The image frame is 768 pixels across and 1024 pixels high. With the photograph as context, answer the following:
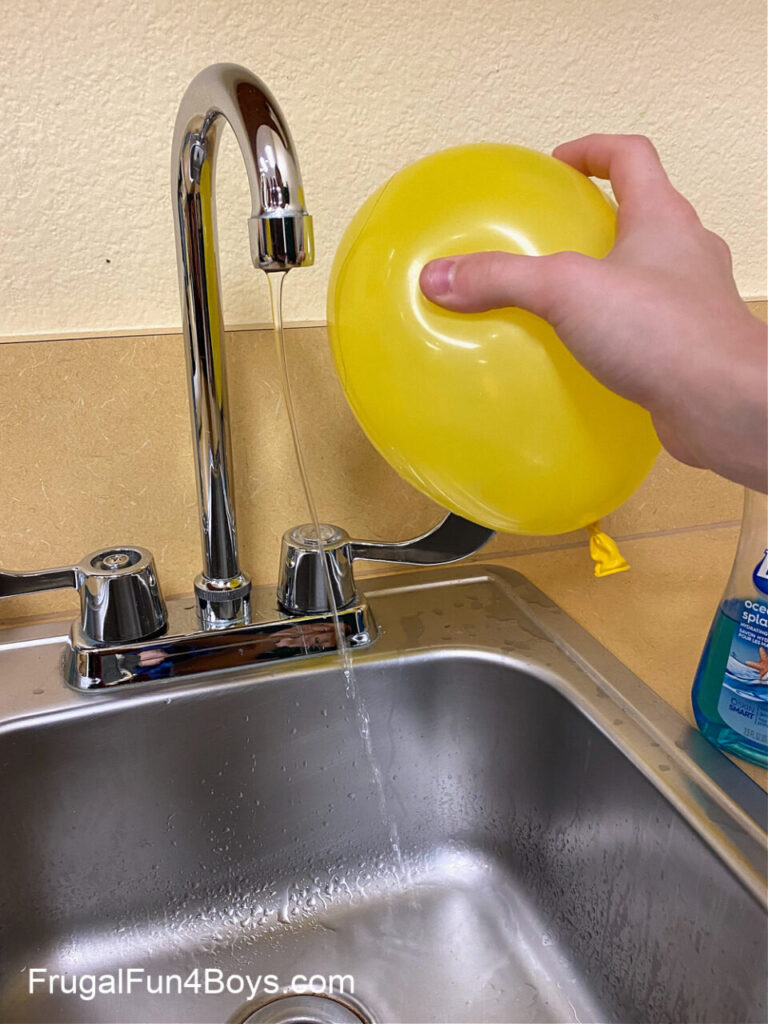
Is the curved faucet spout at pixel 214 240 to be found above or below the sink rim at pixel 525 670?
above

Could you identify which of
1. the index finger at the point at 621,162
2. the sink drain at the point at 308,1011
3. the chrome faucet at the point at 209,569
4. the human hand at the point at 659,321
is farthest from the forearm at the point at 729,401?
the sink drain at the point at 308,1011

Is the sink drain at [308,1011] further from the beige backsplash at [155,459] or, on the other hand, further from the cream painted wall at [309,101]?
the cream painted wall at [309,101]

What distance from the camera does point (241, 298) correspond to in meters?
0.63

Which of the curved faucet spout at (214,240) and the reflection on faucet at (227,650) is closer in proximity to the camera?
the curved faucet spout at (214,240)

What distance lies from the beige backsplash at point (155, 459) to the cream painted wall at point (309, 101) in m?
0.03

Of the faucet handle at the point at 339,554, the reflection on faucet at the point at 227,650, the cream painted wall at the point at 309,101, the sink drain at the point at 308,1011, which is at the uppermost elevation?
the cream painted wall at the point at 309,101

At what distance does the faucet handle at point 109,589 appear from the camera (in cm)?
56

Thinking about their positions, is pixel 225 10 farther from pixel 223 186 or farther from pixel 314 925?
pixel 314 925

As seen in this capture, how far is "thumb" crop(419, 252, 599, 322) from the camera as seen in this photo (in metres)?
0.39

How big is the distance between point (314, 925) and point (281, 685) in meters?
0.19

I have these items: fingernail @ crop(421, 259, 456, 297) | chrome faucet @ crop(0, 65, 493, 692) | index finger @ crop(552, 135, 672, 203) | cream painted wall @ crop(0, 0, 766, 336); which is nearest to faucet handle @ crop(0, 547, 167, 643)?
chrome faucet @ crop(0, 65, 493, 692)

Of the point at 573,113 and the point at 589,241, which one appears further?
the point at 573,113

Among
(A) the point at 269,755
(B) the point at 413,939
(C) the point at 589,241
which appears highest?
(C) the point at 589,241

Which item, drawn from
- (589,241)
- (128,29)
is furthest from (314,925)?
(128,29)
